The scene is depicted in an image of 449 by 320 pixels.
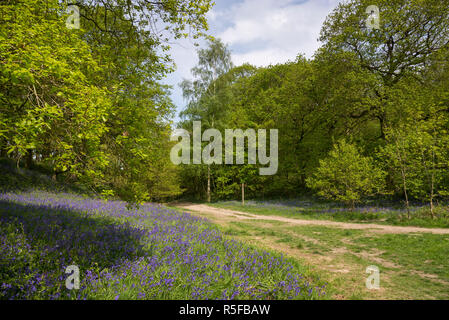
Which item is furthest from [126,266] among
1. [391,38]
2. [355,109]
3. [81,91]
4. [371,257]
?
[391,38]

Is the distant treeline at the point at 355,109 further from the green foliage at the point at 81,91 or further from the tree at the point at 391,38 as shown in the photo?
the green foliage at the point at 81,91

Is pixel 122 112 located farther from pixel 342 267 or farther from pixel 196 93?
pixel 196 93

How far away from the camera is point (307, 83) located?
28078 millimetres

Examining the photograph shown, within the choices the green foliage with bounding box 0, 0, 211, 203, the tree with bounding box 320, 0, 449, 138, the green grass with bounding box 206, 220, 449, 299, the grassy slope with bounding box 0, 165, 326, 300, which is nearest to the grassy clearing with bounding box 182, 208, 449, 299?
the green grass with bounding box 206, 220, 449, 299

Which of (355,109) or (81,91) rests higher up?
(355,109)

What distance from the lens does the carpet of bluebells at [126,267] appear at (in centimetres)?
335

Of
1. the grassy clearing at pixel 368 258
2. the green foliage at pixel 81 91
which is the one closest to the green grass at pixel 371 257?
the grassy clearing at pixel 368 258

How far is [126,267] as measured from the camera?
4.17m

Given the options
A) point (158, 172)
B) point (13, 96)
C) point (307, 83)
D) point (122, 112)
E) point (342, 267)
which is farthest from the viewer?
point (307, 83)

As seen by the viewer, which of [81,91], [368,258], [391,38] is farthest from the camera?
[391,38]

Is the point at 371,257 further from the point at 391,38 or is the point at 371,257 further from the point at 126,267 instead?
the point at 391,38

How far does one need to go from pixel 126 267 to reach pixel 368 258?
740 cm
